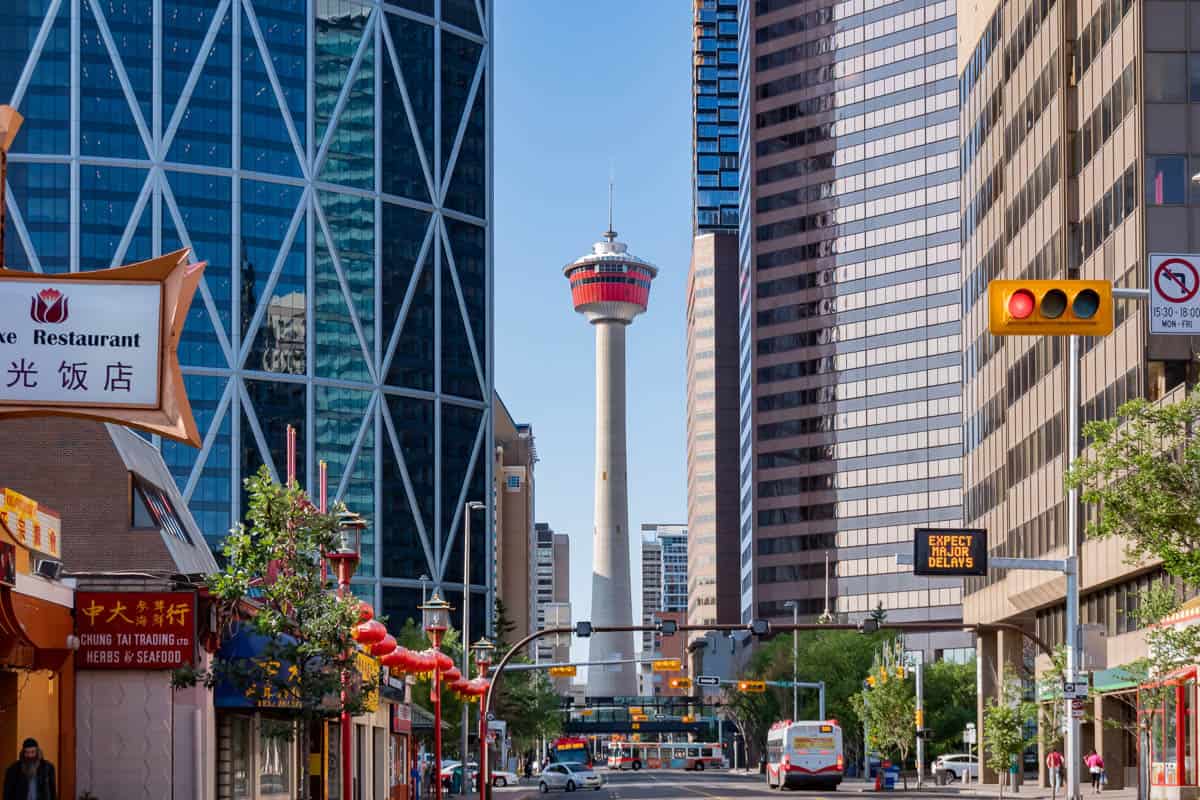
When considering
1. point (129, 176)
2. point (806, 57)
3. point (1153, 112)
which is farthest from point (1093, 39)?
point (806, 57)

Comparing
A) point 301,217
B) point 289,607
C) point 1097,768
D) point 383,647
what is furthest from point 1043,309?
point 301,217

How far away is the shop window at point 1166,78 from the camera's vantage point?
59188 millimetres

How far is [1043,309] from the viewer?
1817 cm

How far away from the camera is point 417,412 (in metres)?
182

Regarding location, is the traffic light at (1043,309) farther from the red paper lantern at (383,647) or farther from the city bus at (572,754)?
the city bus at (572,754)

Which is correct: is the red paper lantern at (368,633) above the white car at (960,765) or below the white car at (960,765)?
above

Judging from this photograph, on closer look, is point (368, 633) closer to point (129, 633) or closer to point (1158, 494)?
point (129, 633)

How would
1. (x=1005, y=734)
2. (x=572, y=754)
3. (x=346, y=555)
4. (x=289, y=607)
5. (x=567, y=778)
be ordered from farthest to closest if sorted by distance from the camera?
(x=572, y=754)
(x=567, y=778)
(x=1005, y=734)
(x=346, y=555)
(x=289, y=607)

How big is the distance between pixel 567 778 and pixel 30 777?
73.0 m

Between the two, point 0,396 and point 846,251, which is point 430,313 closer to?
point 846,251

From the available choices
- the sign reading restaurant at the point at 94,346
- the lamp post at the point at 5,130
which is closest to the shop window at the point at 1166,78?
the lamp post at the point at 5,130

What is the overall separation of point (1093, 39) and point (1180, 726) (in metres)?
25.3

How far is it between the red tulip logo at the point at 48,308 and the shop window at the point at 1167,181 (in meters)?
46.6

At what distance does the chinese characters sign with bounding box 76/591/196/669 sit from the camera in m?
28.9
